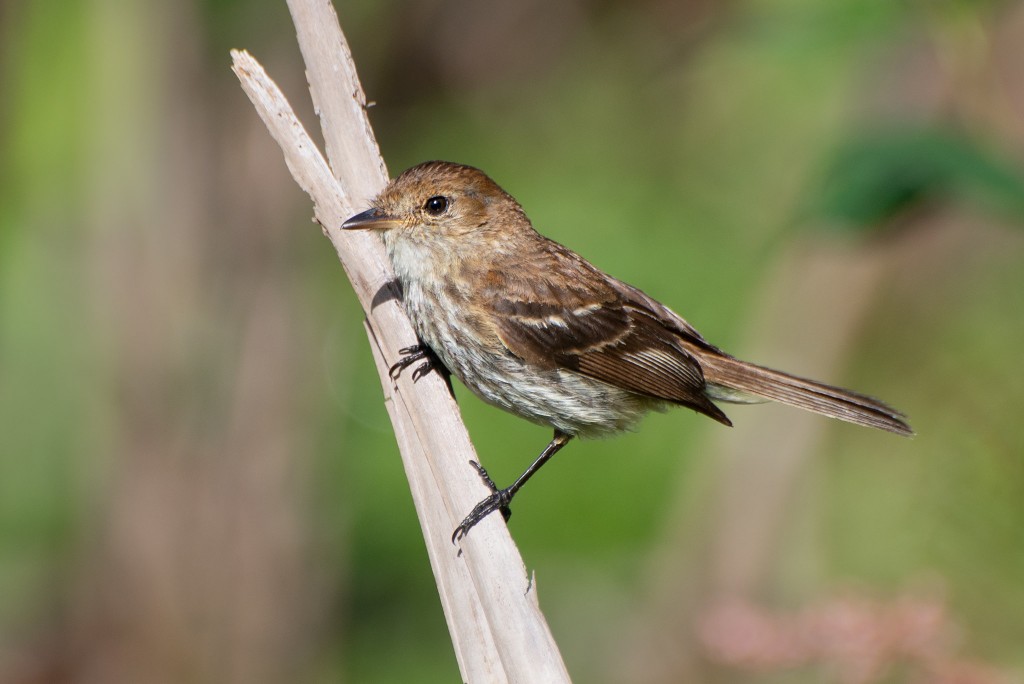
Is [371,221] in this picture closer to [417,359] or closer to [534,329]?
[417,359]

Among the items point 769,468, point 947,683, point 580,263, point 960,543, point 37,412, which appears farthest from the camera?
point 37,412

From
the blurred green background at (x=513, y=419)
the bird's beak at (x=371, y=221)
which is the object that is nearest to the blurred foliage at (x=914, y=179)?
the blurred green background at (x=513, y=419)

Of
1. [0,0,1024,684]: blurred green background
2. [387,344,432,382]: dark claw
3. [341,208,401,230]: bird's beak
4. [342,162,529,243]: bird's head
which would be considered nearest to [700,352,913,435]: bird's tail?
[0,0,1024,684]: blurred green background

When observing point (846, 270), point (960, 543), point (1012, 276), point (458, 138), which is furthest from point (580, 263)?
point (458, 138)

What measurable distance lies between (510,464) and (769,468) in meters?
1.81

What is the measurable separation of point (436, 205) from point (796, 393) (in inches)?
57.4

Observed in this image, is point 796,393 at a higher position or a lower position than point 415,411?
higher

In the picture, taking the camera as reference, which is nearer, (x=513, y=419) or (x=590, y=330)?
(x=590, y=330)

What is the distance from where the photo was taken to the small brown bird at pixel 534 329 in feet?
11.9

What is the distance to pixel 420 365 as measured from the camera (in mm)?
3363

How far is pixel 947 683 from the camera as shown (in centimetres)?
273

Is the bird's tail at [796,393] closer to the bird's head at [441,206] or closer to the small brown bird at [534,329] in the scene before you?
the small brown bird at [534,329]

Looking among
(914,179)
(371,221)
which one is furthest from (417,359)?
(914,179)

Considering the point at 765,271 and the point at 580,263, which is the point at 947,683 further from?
the point at 765,271
